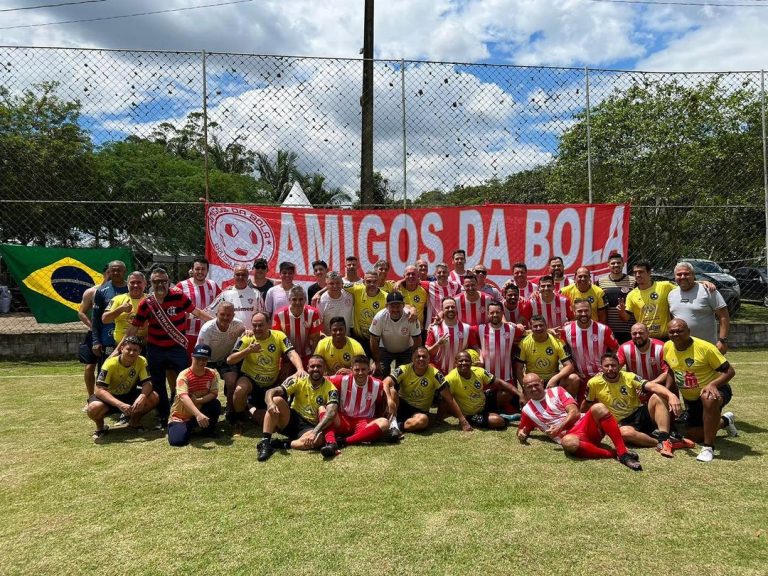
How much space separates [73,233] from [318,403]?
7010 millimetres

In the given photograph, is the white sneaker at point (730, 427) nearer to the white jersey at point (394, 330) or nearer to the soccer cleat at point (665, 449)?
the soccer cleat at point (665, 449)

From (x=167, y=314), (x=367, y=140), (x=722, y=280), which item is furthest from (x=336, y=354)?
(x=722, y=280)

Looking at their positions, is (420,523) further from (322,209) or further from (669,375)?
(322,209)

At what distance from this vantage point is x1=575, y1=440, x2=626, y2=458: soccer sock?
13.9 feet

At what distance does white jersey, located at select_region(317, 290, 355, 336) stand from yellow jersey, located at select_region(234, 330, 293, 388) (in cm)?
64

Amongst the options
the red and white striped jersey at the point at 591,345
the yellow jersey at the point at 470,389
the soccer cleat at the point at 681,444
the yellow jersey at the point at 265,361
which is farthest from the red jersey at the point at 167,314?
the soccer cleat at the point at 681,444

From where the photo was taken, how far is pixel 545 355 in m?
5.48

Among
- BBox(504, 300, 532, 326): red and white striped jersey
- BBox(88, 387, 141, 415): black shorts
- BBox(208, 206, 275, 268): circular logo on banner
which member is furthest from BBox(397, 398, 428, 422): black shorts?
BBox(208, 206, 275, 268): circular logo on banner

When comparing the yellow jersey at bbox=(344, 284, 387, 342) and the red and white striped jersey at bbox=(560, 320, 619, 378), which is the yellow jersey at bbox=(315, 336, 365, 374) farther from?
the red and white striped jersey at bbox=(560, 320, 619, 378)

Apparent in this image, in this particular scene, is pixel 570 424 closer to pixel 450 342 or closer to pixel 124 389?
pixel 450 342

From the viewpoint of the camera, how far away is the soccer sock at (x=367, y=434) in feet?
15.4

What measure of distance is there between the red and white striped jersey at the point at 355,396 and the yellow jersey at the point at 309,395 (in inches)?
5.4

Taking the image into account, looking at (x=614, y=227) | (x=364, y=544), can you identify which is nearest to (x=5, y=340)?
(x=364, y=544)

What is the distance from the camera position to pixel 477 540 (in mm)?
2895
